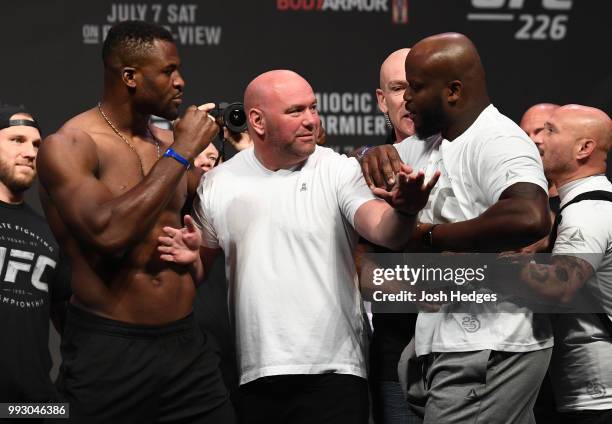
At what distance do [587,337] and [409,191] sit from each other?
2.89ft

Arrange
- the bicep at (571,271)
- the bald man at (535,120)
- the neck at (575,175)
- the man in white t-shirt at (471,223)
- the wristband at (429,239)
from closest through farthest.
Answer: the man in white t-shirt at (471,223) < the wristband at (429,239) < the bicep at (571,271) < the neck at (575,175) < the bald man at (535,120)

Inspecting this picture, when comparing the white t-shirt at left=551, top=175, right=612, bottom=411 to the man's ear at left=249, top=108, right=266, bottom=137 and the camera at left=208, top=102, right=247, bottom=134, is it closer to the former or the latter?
the man's ear at left=249, top=108, right=266, bottom=137

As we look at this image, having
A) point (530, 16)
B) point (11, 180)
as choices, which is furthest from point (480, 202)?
point (530, 16)

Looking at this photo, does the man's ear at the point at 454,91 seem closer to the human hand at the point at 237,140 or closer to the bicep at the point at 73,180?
the bicep at the point at 73,180

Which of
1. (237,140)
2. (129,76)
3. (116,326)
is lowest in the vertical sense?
(116,326)

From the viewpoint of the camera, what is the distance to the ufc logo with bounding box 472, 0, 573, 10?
4379mm

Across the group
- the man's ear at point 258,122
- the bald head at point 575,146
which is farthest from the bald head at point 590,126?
the man's ear at point 258,122

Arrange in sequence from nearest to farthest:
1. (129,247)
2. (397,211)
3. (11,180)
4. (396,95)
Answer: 1. (397,211)
2. (129,247)
3. (11,180)
4. (396,95)

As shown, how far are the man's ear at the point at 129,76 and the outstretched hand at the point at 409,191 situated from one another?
2.51 feet

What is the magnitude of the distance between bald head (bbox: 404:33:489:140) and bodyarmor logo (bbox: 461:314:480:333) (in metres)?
0.44

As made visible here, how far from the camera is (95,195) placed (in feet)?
7.71

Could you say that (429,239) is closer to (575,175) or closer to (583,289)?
(583,289)

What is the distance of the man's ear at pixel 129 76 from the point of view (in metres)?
2.56

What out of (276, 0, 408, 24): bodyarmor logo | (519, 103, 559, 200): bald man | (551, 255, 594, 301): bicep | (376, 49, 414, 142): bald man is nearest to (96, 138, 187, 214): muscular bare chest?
(376, 49, 414, 142): bald man
